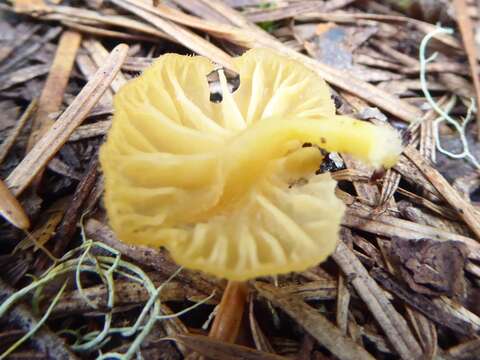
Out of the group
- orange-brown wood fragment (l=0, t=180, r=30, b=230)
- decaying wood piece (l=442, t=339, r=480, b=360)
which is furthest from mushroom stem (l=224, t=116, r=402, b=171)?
orange-brown wood fragment (l=0, t=180, r=30, b=230)

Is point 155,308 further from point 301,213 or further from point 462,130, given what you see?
point 462,130

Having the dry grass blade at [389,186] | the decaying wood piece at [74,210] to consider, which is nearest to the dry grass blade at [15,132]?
the decaying wood piece at [74,210]

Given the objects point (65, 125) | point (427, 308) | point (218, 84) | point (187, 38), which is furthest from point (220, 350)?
point (187, 38)

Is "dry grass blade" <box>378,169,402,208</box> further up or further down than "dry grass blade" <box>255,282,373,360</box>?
further up

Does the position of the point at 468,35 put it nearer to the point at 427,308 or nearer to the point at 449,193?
the point at 449,193

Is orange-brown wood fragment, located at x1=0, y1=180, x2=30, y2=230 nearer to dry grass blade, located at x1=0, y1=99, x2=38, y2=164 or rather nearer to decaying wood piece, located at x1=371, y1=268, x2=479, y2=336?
dry grass blade, located at x1=0, y1=99, x2=38, y2=164

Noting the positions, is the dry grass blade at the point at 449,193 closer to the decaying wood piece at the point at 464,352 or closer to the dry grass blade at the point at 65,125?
the decaying wood piece at the point at 464,352
